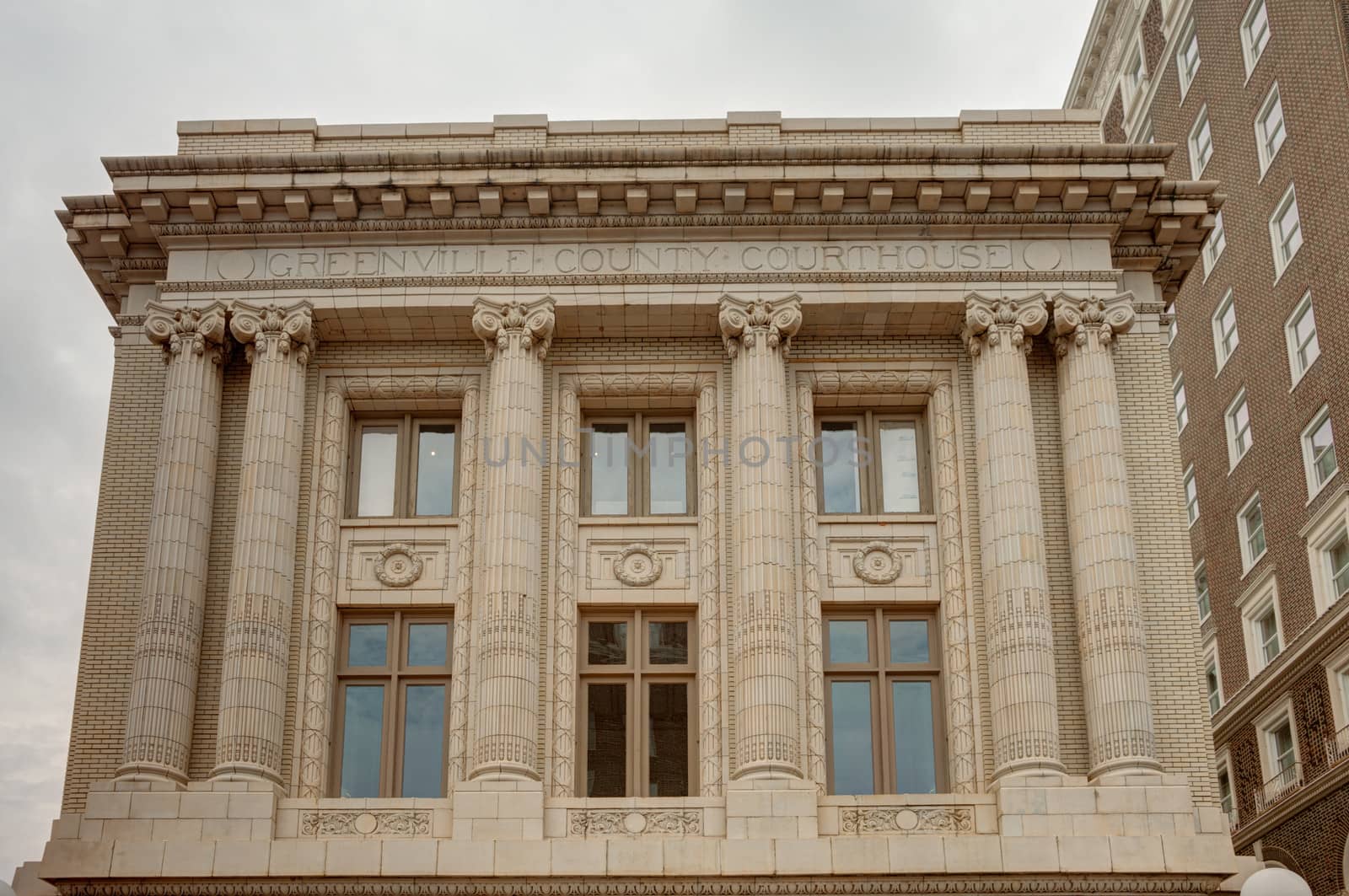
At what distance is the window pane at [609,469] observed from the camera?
27953mm

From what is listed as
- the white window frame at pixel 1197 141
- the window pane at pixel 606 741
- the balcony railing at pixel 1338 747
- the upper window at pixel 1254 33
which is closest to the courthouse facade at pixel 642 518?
the window pane at pixel 606 741

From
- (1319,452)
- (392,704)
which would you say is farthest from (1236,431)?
(392,704)

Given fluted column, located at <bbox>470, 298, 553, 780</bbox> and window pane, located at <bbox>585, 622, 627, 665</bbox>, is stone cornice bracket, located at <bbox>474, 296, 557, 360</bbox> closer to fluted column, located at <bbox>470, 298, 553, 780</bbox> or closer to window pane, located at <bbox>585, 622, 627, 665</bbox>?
fluted column, located at <bbox>470, 298, 553, 780</bbox>

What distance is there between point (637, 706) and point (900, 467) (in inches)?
232

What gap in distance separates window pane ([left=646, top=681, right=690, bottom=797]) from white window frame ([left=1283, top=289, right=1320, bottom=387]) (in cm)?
2230

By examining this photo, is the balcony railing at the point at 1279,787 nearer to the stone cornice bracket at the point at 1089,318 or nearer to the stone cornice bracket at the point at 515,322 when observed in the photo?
the stone cornice bracket at the point at 1089,318

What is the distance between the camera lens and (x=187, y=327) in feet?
90.6

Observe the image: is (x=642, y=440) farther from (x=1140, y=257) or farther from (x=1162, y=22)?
(x=1162, y=22)

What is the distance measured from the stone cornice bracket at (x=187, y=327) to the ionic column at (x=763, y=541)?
8.00 m

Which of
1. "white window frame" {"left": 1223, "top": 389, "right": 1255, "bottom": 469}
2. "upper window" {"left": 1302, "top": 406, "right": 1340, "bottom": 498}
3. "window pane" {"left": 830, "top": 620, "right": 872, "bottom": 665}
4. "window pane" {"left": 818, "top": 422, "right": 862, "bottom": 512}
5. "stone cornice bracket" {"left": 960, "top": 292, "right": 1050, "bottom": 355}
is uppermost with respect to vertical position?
"white window frame" {"left": 1223, "top": 389, "right": 1255, "bottom": 469}

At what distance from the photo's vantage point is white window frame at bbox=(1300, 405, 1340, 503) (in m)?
40.9

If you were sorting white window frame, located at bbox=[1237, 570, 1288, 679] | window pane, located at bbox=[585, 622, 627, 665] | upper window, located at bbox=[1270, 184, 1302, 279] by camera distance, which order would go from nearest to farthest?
window pane, located at bbox=[585, 622, 627, 665]
upper window, located at bbox=[1270, 184, 1302, 279]
white window frame, located at bbox=[1237, 570, 1288, 679]

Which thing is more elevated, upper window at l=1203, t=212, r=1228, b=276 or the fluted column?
upper window at l=1203, t=212, r=1228, b=276

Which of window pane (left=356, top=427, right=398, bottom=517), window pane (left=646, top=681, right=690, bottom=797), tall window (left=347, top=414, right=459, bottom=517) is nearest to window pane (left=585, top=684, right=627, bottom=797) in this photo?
window pane (left=646, top=681, right=690, bottom=797)
